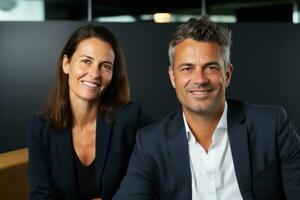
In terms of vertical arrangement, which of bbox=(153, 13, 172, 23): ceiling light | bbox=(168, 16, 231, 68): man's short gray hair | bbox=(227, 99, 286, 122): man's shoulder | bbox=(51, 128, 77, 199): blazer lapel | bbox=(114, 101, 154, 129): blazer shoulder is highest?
bbox=(153, 13, 172, 23): ceiling light

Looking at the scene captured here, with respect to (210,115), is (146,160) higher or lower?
lower

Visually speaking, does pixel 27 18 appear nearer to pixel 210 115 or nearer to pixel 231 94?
pixel 231 94

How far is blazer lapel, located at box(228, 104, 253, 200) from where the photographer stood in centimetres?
170

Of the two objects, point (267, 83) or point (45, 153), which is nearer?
point (45, 153)

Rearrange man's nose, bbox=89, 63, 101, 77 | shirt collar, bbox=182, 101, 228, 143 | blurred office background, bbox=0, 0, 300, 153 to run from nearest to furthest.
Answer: shirt collar, bbox=182, 101, 228, 143
man's nose, bbox=89, 63, 101, 77
blurred office background, bbox=0, 0, 300, 153

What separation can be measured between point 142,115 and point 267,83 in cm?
431

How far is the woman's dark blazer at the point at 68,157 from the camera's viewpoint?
218 centimetres

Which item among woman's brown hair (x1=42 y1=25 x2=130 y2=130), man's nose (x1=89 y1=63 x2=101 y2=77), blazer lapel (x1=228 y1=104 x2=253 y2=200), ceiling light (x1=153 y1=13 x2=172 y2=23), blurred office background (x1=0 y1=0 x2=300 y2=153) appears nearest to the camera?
blazer lapel (x1=228 y1=104 x2=253 y2=200)

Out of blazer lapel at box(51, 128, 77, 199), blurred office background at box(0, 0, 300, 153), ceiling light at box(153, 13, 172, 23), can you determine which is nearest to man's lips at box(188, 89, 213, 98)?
blazer lapel at box(51, 128, 77, 199)

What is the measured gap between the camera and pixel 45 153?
2.23 m

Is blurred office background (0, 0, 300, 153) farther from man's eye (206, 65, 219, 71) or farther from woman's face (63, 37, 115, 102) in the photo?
man's eye (206, 65, 219, 71)

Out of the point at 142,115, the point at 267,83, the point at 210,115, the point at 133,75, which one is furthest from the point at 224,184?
the point at 267,83

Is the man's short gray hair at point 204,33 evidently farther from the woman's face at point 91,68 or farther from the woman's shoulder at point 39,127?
the woman's shoulder at point 39,127

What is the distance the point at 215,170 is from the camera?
1.73 meters
